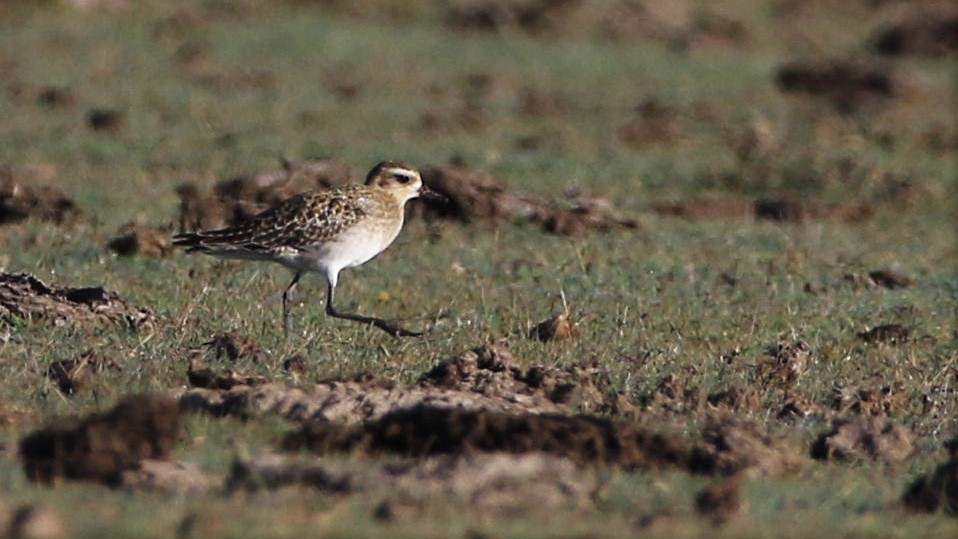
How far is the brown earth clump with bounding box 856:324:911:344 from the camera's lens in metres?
12.2

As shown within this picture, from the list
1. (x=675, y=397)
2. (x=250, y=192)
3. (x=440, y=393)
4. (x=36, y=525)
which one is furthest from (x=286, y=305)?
(x=36, y=525)

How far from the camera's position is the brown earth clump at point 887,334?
12.2 m

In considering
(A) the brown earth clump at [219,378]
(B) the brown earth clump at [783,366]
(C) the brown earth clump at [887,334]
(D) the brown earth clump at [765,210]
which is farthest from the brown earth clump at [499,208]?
(A) the brown earth clump at [219,378]

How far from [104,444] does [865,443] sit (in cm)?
364

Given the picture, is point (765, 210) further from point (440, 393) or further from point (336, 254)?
point (440, 393)

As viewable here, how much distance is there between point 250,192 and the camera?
15.7 metres

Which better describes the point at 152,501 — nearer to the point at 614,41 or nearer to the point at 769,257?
the point at 769,257

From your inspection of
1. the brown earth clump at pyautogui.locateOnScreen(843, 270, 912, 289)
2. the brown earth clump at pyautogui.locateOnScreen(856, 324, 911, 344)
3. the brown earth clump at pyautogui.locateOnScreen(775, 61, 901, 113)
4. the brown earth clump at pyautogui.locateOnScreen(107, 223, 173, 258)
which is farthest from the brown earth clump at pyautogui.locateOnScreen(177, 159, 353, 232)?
the brown earth clump at pyautogui.locateOnScreen(775, 61, 901, 113)

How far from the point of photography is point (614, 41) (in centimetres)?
2861

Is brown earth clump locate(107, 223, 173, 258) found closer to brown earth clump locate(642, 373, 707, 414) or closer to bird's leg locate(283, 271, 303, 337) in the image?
bird's leg locate(283, 271, 303, 337)

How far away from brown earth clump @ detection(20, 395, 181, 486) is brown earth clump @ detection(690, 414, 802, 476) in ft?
7.75

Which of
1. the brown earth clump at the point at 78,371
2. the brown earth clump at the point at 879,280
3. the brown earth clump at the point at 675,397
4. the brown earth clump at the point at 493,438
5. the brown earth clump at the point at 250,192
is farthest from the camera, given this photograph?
the brown earth clump at the point at 250,192

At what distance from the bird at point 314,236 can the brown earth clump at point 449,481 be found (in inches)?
161

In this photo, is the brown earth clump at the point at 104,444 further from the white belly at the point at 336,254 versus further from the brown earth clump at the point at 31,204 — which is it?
the brown earth clump at the point at 31,204
